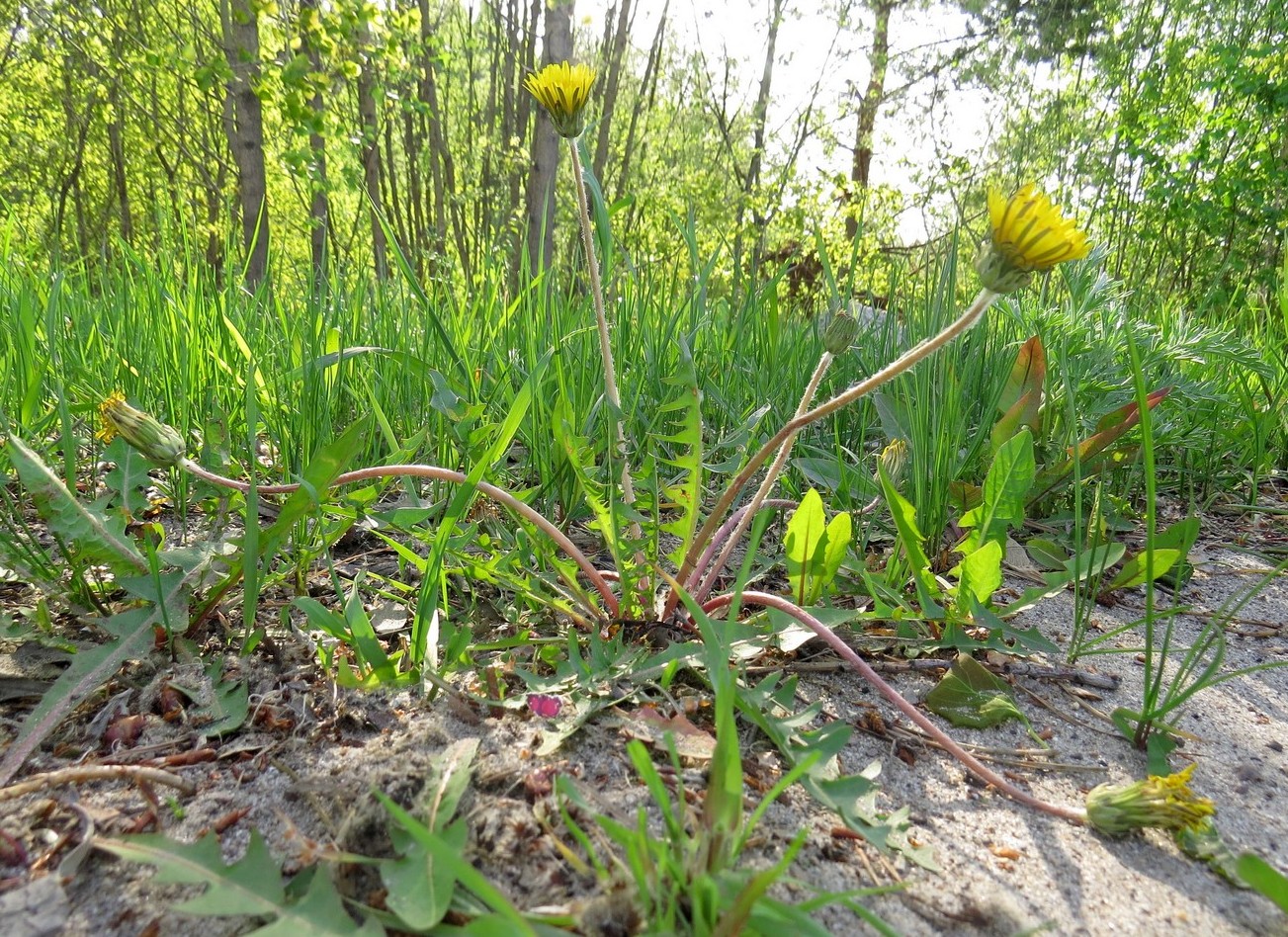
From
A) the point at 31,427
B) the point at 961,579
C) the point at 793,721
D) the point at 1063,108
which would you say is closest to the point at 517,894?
the point at 793,721

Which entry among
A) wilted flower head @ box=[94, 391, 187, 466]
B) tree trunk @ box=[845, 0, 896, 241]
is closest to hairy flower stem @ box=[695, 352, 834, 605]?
wilted flower head @ box=[94, 391, 187, 466]

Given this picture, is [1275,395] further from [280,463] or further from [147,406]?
[147,406]

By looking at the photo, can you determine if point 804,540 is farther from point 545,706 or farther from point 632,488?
point 545,706

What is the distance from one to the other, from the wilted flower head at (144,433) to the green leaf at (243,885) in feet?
1.85

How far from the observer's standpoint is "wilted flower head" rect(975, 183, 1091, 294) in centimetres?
75

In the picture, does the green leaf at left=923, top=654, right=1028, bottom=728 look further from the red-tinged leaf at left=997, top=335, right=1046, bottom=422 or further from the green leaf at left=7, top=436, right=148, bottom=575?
the green leaf at left=7, top=436, right=148, bottom=575

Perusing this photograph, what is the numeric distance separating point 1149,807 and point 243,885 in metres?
0.81

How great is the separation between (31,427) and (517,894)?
4.09ft

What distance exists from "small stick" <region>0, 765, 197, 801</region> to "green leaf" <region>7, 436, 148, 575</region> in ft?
1.06

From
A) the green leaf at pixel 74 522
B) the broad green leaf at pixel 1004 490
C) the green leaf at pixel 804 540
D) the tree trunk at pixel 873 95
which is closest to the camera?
the green leaf at pixel 74 522

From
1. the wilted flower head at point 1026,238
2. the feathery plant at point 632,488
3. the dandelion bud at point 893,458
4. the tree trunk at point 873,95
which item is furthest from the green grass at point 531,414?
the tree trunk at point 873,95

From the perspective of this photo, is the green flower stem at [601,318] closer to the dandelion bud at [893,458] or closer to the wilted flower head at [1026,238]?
the dandelion bud at [893,458]

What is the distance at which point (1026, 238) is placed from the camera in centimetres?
75

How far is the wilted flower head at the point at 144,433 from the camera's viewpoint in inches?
39.2
